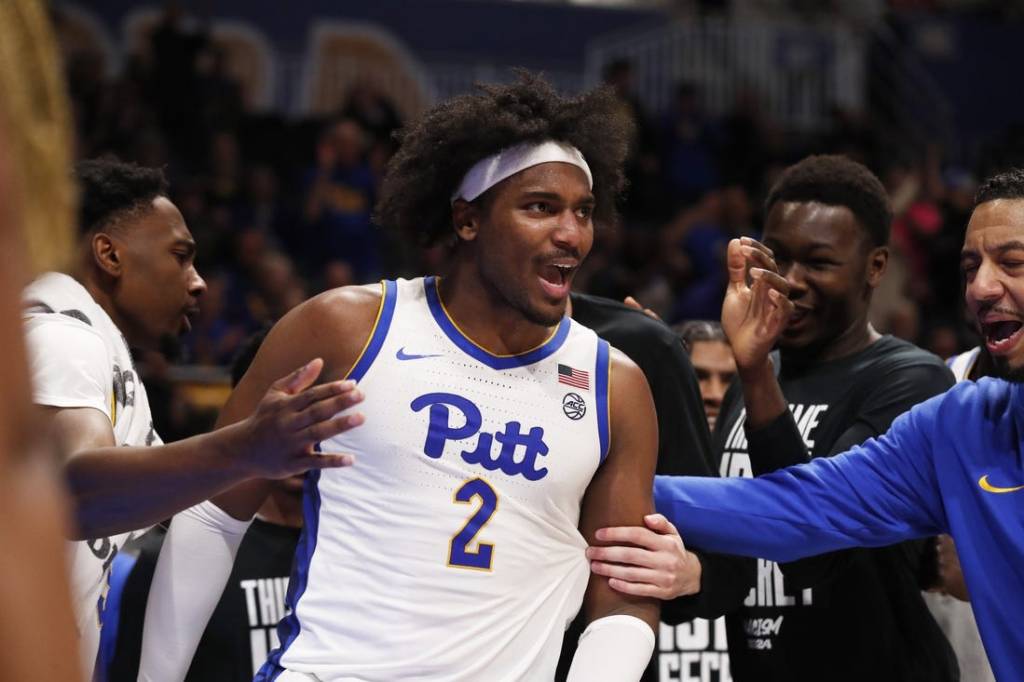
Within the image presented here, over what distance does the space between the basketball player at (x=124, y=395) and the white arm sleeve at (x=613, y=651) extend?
3.38 ft

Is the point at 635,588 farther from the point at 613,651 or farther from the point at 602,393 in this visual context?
the point at 602,393

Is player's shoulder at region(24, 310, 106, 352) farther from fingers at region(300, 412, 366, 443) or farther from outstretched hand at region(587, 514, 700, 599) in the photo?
outstretched hand at region(587, 514, 700, 599)

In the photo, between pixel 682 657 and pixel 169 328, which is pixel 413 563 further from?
pixel 682 657

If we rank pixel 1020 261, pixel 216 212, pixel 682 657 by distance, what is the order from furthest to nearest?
pixel 216 212 < pixel 682 657 < pixel 1020 261

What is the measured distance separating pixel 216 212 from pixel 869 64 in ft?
28.8

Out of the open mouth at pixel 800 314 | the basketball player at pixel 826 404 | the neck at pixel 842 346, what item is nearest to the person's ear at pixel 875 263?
the basketball player at pixel 826 404

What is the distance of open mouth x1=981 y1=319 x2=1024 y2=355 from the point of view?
3441 millimetres

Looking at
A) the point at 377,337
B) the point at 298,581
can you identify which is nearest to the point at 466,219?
the point at 377,337

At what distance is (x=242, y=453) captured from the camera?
2.66m

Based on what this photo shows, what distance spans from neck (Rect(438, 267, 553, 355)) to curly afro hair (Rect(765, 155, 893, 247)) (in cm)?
137

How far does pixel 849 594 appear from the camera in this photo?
4121 millimetres

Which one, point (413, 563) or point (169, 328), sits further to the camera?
point (169, 328)

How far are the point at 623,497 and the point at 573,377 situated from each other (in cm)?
34

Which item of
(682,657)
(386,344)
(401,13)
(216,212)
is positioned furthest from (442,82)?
(386,344)
